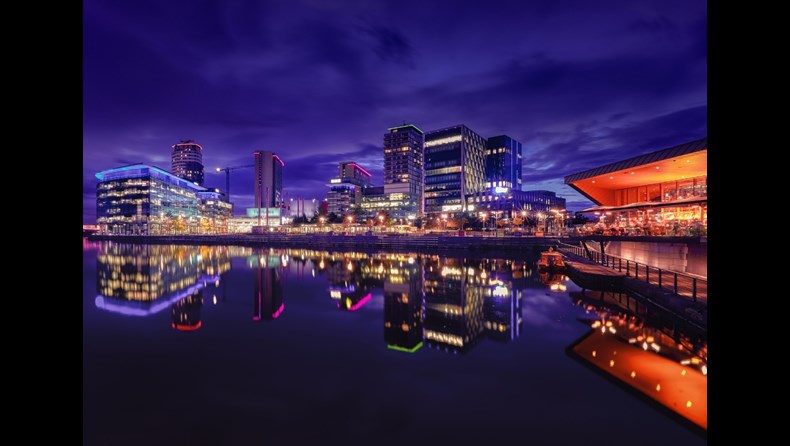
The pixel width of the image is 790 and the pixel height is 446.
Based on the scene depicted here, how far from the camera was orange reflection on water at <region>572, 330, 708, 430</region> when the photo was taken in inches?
334

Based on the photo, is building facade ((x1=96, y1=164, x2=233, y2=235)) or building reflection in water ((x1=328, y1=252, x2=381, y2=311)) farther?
building facade ((x1=96, y1=164, x2=233, y2=235))

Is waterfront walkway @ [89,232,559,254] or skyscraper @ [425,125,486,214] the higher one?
skyscraper @ [425,125,486,214]

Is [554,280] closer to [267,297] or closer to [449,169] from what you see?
[267,297]

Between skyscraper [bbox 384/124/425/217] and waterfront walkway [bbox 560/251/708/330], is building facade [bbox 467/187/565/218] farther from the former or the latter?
waterfront walkway [bbox 560/251/708/330]

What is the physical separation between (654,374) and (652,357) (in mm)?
1379

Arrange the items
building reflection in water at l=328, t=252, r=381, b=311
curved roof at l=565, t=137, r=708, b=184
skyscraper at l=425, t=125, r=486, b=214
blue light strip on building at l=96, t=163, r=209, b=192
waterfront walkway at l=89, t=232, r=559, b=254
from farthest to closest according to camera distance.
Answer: skyscraper at l=425, t=125, r=486, b=214 → blue light strip on building at l=96, t=163, r=209, b=192 → waterfront walkway at l=89, t=232, r=559, b=254 → curved roof at l=565, t=137, r=708, b=184 → building reflection in water at l=328, t=252, r=381, b=311

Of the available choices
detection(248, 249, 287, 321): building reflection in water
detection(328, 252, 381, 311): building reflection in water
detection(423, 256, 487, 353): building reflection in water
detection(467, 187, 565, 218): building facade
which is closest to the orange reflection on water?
detection(423, 256, 487, 353): building reflection in water

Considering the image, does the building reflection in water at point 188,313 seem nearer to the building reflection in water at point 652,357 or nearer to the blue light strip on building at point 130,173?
the building reflection in water at point 652,357

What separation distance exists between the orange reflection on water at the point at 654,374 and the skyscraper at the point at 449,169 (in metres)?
148

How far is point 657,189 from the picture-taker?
3672cm
